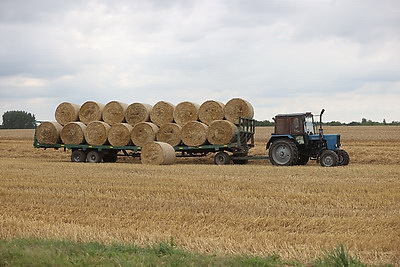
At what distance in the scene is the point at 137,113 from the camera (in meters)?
20.9

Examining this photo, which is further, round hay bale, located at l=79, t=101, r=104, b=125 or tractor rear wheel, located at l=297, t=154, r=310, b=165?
round hay bale, located at l=79, t=101, r=104, b=125

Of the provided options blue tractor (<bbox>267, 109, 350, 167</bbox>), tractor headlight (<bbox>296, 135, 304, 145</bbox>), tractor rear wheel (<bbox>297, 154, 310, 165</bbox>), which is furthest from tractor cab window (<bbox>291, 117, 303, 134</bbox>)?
tractor rear wheel (<bbox>297, 154, 310, 165</bbox>)

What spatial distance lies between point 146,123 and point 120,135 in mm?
1141

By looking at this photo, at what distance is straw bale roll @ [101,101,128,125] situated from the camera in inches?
827

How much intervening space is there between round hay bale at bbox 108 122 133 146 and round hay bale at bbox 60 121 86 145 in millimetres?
1263

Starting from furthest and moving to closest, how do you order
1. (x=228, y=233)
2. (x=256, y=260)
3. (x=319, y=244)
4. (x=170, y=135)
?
(x=170, y=135) → (x=228, y=233) → (x=319, y=244) → (x=256, y=260)

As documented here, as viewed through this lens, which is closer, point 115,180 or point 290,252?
point 290,252

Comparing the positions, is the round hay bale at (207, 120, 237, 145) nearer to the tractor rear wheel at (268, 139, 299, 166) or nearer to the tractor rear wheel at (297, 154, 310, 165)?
the tractor rear wheel at (268, 139, 299, 166)

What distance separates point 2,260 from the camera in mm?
5562

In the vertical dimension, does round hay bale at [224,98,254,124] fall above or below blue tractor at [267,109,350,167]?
above

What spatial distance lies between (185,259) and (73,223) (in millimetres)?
3040

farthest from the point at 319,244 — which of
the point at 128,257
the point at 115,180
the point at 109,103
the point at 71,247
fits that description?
the point at 109,103

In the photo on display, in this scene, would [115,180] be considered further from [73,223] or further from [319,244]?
[319,244]

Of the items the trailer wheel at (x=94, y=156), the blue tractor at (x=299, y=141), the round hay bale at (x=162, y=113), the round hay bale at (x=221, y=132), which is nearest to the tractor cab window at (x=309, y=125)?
the blue tractor at (x=299, y=141)
